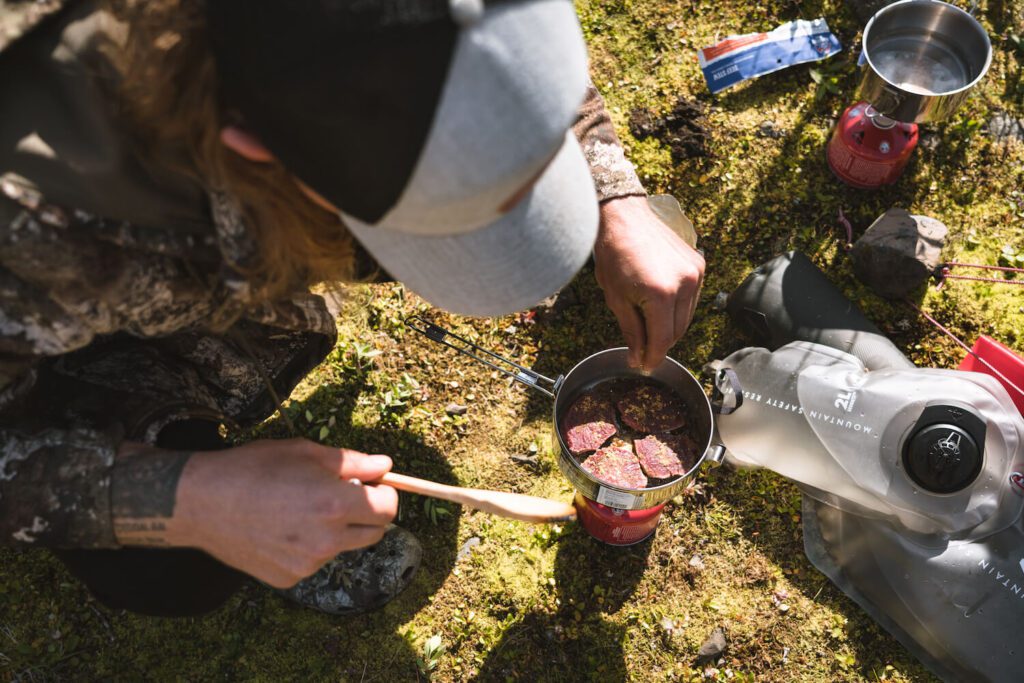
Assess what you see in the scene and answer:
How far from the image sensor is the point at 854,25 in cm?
386

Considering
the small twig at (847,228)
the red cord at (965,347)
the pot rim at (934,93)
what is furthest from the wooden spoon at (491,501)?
the pot rim at (934,93)

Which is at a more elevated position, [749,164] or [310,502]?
[310,502]

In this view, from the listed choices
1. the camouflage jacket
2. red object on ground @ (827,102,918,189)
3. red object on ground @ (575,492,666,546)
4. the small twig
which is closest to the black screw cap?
red object on ground @ (575,492,666,546)

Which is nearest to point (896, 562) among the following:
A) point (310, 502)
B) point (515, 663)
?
point (515, 663)

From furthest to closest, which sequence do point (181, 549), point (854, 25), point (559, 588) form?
point (854, 25) → point (559, 588) → point (181, 549)

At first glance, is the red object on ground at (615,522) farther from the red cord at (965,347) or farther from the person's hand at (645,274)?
the red cord at (965,347)

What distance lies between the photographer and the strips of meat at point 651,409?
2.61 meters

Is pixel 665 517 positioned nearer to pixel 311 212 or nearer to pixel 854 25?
pixel 311 212

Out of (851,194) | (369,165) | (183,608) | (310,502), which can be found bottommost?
(851,194)

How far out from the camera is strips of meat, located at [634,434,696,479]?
2.48m

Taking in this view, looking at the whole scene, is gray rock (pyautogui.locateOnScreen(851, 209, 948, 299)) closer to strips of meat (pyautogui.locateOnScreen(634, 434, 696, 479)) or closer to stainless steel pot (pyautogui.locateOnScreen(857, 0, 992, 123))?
stainless steel pot (pyautogui.locateOnScreen(857, 0, 992, 123))

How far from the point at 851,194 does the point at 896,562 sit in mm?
1732

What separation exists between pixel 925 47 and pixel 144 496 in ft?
12.0

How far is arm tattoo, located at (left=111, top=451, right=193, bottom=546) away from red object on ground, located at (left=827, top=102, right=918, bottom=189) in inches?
122
